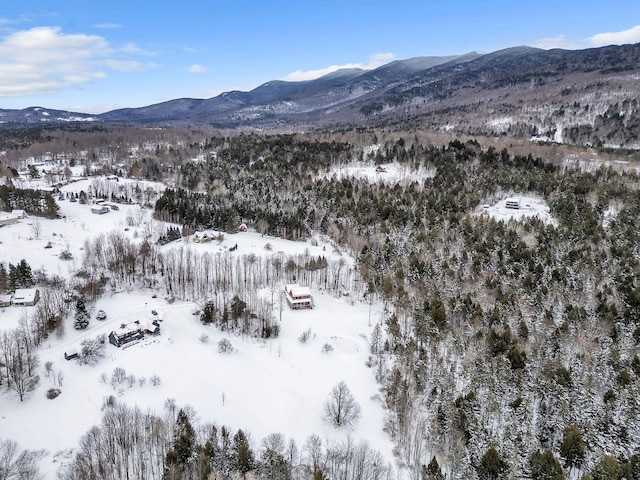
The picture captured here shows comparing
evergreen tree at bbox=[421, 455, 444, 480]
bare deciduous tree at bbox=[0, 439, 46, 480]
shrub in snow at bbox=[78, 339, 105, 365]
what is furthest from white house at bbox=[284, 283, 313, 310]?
bare deciduous tree at bbox=[0, 439, 46, 480]

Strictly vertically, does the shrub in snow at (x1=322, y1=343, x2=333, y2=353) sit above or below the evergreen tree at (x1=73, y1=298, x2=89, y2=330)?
below

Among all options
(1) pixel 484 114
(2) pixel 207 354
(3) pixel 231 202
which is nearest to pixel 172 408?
(2) pixel 207 354

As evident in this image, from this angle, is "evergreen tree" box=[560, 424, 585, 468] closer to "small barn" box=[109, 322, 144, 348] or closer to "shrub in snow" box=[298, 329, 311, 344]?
"shrub in snow" box=[298, 329, 311, 344]

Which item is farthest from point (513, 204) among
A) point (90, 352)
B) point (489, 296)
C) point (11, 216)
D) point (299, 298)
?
point (11, 216)

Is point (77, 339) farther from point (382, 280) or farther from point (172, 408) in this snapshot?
point (382, 280)

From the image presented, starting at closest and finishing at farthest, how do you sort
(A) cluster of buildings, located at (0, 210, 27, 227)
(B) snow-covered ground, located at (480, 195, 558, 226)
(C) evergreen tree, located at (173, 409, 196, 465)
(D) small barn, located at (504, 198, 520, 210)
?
(C) evergreen tree, located at (173, 409, 196, 465) → (A) cluster of buildings, located at (0, 210, 27, 227) → (B) snow-covered ground, located at (480, 195, 558, 226) → (D) small barn, located at (504, 198, 520, 210)

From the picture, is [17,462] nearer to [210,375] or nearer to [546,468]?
[210,375]

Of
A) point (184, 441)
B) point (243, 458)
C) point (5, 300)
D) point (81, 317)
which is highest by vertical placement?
point (5, 300)
